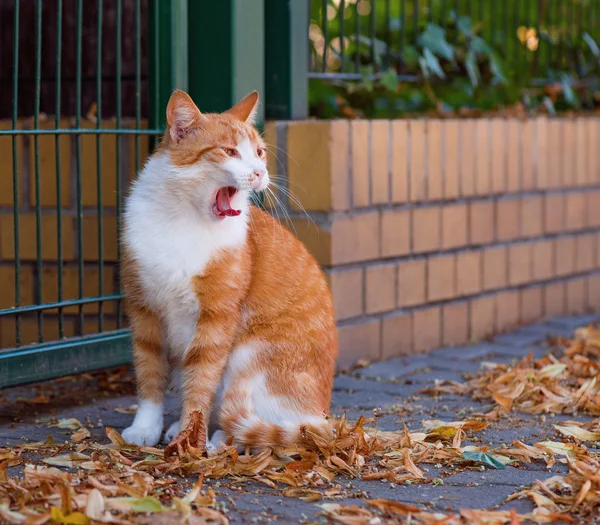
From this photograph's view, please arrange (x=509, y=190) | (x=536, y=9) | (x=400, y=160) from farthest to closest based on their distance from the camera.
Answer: (x=536, y=9), (x=509, y=190), (x=400, y=160)

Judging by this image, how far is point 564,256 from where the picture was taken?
5.96 meters

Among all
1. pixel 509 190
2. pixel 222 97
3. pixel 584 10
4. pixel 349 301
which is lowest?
pixel 349 301

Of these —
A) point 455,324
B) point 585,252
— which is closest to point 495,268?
point 455,324

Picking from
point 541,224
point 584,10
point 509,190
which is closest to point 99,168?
point 509,190

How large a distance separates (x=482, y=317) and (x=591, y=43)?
6.97 ft

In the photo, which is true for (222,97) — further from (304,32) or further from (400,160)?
(400,160)

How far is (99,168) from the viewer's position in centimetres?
394

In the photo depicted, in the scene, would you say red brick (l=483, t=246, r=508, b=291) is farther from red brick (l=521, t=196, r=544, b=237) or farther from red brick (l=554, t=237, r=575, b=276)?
red brick (l=554, t=237, r=575, b=276)

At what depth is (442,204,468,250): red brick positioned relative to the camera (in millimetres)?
5008

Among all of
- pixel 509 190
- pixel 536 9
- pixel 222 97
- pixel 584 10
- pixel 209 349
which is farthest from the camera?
pixel 584 10

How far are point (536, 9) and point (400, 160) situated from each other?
2.01 m

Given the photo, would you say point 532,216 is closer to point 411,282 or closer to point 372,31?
point 411,282

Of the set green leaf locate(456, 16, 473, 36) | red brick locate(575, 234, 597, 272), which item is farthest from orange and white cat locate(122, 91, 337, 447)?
red brick locate(575, 234, 597, 272)

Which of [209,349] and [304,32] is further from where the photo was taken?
[304,32]
